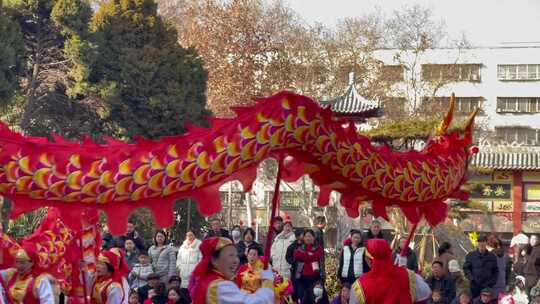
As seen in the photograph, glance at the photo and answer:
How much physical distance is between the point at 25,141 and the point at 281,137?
169cm

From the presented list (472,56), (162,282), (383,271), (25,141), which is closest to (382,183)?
(383,271)

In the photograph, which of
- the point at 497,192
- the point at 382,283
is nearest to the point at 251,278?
the point at 382,283

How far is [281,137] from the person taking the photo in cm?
725

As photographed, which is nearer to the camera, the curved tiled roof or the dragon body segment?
the dragon body segment

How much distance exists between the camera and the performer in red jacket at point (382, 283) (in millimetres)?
8555

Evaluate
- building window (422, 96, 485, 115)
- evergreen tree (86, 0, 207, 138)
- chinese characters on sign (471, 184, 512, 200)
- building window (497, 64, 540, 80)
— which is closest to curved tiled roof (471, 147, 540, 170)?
chinese characters on sign (471, 184, 512, 200)

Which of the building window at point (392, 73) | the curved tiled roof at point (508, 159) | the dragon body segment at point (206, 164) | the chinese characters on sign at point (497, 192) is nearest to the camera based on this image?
the dragon body segment at point (206, 164)

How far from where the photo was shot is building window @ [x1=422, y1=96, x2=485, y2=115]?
3644cm

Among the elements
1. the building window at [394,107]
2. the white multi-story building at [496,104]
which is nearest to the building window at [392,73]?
the white multi-story building at [496,104]

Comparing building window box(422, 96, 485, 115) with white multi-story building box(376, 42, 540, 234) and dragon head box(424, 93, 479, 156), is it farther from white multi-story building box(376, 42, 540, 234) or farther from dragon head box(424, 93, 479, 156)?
dragon head box(424, 93, 479, 156)

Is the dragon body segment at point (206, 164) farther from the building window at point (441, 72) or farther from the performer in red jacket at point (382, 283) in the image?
the building window at point (441, 72)

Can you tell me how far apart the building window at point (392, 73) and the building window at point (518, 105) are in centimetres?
1081

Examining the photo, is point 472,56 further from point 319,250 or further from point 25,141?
point 25,141

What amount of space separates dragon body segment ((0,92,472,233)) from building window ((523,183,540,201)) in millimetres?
34387
